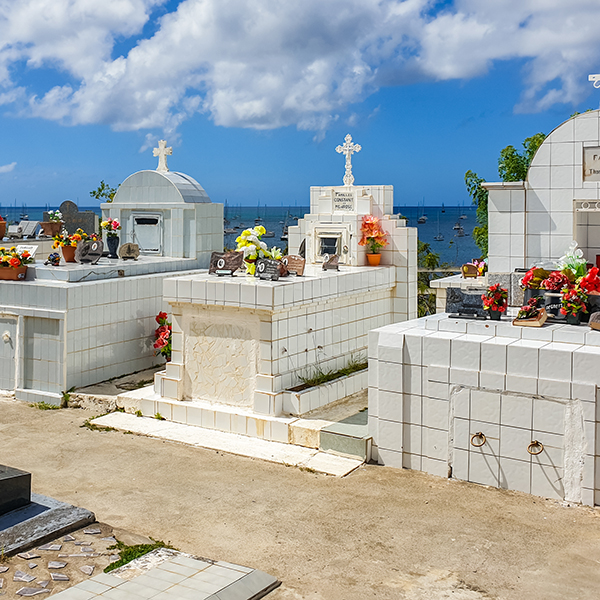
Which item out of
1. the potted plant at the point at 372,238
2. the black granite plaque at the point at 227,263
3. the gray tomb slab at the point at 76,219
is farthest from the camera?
the gray tomb slab at the point at 76,219

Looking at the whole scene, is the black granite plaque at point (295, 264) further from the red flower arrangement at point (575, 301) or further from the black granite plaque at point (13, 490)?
the black granite plaque at point (13, 490)

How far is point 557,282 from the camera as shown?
9156mm

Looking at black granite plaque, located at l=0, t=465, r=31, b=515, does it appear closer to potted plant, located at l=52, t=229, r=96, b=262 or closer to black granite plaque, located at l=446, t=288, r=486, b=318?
black granite plaque, located at l=446, t=288, r=486, b=318

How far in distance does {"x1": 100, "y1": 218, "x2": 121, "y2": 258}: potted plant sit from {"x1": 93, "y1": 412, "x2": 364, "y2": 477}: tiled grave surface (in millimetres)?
4749

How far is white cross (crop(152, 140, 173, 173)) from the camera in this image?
1641 cm

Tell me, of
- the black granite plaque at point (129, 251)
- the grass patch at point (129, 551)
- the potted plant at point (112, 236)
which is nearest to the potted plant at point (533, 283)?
the grass patch at point (129, 551)

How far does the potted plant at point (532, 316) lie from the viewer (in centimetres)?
863

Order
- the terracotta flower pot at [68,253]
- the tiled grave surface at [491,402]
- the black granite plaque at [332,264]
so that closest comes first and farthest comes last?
the tiled grave surface at [491,402] → the black granite plaque at [332,264] → the terracotta flower pot at [68,253]

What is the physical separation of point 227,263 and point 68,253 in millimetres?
→ 3983

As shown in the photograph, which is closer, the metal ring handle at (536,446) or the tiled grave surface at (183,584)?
the tiled grave surface at (183,584)

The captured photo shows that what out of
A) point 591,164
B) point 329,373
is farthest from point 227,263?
point 591,164

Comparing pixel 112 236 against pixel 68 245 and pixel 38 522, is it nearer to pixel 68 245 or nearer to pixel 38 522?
pixel 68 245

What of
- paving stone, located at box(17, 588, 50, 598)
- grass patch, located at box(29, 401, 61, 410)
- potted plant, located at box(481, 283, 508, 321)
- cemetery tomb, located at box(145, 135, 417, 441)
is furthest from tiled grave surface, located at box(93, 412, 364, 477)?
paving stone, located at box(17, 588, 50, 598)

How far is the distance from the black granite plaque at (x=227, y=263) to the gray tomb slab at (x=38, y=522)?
5418 millimetres
